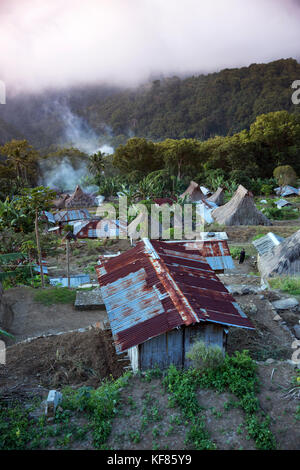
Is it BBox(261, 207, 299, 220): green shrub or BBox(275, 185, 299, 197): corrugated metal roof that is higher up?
BBox(275, 185, 299, 197): corrugated metal roof

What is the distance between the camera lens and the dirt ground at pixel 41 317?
1181cm

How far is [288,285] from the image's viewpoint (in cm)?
1364

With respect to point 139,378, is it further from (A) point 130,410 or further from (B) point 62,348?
(B) point 62,348

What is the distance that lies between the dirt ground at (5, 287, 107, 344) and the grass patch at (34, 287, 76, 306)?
0.22 m

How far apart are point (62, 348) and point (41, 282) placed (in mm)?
8103

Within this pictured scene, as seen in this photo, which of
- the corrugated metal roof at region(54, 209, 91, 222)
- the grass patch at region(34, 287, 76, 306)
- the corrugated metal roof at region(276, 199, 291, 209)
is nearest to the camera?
the grass patch at region(34, 287, 76, 306)

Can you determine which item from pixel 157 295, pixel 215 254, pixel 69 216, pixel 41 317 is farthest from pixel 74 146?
pixel 157 295

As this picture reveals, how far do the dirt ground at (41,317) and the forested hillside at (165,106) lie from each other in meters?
91.2

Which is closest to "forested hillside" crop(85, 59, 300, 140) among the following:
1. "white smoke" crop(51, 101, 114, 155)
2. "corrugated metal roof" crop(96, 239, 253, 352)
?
"white smoke" crop(51, 101, 114, 155)

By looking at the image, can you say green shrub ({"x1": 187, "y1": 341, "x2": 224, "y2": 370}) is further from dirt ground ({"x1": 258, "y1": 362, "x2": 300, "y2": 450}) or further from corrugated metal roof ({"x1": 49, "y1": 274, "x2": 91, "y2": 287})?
corrugated metal roof ({"x1": 49, "y1": 274, "x2": 91, "y2": 287})

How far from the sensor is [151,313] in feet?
26.1

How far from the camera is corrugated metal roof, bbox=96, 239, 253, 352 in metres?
7.54

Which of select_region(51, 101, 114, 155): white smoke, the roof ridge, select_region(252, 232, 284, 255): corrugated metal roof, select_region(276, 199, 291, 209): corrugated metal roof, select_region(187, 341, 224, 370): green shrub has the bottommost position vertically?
select_region(187, 341, 224, 370): green shrub

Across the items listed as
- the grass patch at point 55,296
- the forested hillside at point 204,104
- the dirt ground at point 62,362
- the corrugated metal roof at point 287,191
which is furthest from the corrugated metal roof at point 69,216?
the forested hillside at point 204,104
